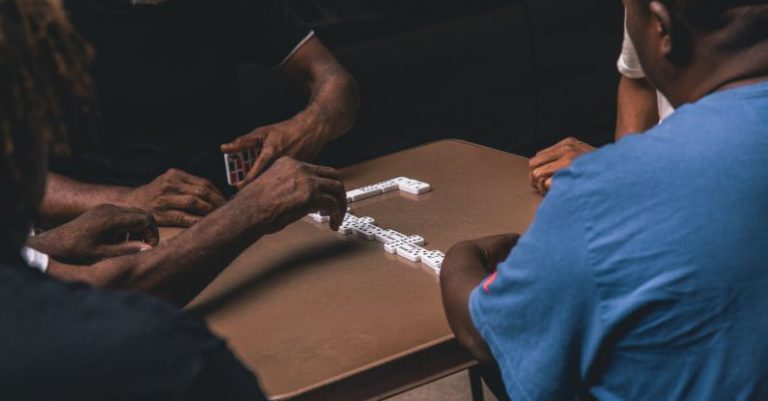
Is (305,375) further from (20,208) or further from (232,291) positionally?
(20,208)

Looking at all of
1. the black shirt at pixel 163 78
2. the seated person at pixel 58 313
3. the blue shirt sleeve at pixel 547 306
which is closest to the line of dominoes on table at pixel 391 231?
the blue shirt sleeve at pixel 547 306

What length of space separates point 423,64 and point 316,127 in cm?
150

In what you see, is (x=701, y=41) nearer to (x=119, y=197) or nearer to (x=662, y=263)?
(x=662, y=263)

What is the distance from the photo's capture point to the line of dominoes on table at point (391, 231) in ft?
6.04

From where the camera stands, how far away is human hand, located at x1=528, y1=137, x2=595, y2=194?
2.12 metres

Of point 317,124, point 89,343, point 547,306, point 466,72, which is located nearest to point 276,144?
point 317,124

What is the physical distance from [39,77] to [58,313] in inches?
9.1

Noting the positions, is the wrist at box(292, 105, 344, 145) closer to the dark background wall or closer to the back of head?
the dark background wall

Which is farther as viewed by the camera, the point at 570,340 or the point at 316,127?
the point at 316,127

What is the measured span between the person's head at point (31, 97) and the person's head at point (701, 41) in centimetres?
72

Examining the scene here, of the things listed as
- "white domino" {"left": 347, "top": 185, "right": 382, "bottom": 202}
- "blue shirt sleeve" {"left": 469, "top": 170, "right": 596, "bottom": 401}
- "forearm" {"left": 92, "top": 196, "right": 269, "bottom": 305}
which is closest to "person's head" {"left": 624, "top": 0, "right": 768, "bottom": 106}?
"blue shirt sleeve" {"left": 469, "top": 170, "right": 596, "bottom": 401}

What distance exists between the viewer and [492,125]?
168 inches

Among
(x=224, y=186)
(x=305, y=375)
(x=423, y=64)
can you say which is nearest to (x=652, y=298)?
(x=305, y=375)

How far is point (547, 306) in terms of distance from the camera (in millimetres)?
1290
